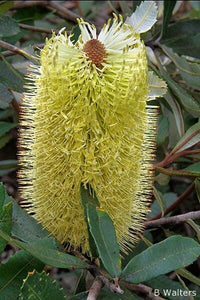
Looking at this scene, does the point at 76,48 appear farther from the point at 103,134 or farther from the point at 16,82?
the point at 16,82

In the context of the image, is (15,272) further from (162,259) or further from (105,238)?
(162,259)

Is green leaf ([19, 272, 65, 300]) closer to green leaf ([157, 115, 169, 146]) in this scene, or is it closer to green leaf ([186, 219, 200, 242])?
green leaf ([186, 219, 200, 242])

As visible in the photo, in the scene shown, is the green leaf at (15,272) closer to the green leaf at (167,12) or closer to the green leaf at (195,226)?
the green leaf at (195,226)

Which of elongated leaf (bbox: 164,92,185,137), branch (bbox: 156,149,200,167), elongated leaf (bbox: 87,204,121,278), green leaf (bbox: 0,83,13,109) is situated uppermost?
green leaf (bbox: 0,83,13,109)

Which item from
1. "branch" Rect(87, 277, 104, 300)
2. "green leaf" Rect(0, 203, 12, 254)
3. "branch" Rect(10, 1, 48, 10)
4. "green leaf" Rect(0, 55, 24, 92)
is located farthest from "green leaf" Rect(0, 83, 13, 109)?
"branch" Rect(10, 1, 48, 10)

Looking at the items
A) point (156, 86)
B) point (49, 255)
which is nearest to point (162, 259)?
point (49, 255)

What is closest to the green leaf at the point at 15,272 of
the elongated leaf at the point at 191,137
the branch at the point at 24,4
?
the elongated leaf at the point at 191,137

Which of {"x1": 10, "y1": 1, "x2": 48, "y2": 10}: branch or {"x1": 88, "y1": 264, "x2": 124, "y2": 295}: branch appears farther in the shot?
{"x1": 10, "y1": 1, "x2": 48, "y2": 10}: branch
